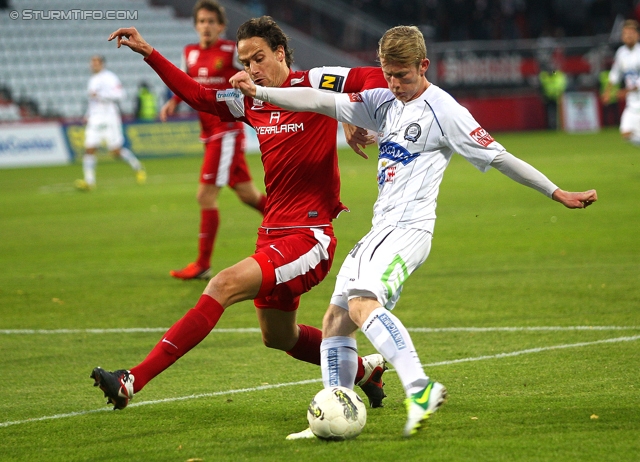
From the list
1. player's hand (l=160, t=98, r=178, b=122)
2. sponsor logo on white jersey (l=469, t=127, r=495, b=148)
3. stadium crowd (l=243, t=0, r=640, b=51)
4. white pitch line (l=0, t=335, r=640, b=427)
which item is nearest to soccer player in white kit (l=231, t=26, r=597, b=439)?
sponsor logo on white jersey (l=469, t=127, r=495, b=148)

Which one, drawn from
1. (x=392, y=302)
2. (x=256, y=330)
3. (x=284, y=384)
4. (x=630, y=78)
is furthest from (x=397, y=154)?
(x=630, y=78)

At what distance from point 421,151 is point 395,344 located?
94 centimetres

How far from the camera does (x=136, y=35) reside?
16.7 feet

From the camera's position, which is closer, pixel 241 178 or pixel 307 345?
pixel 307 345

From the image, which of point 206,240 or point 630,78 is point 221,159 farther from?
point 630,78

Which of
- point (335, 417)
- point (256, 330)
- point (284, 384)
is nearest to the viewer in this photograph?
point (335, 417)

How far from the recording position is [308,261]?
494 cm

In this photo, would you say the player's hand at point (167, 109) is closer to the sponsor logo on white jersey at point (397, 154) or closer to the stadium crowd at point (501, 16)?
the sponsor logo on white jersey at point (397, 154)

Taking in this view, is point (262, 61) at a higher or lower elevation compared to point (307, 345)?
higher

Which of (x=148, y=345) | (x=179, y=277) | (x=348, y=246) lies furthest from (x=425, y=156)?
(x=348, y=246)

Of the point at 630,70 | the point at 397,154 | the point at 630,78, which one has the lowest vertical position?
the point at 630,78

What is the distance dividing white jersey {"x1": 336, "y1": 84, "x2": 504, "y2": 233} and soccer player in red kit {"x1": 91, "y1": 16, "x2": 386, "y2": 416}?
0.38 m

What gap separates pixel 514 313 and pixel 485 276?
171 centimetres

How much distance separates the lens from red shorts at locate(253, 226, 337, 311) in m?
4.81
